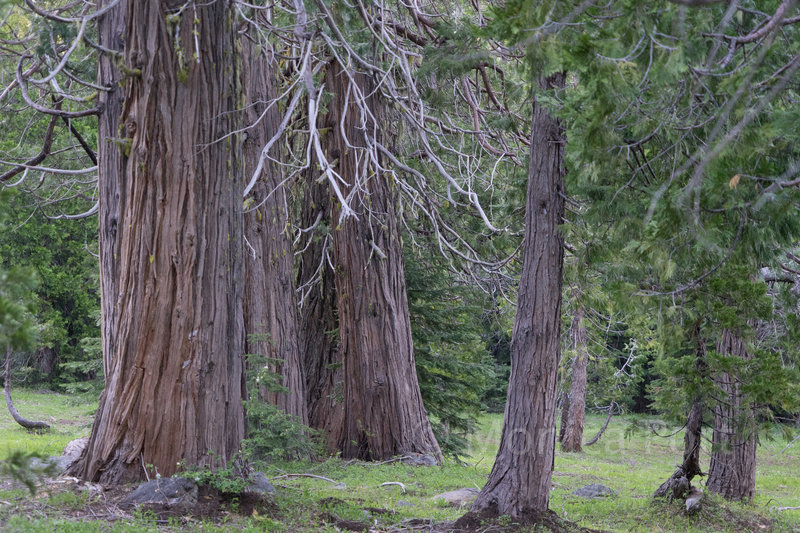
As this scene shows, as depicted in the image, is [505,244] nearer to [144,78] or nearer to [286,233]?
[286,233]

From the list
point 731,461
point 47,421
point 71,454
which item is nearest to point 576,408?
point 731,461

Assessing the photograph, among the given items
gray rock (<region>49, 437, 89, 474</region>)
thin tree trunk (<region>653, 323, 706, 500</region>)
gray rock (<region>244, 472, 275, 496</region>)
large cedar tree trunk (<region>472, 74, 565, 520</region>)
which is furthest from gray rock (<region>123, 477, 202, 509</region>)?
thin tree trunk (<region>653, 323, 706, 500</region>)

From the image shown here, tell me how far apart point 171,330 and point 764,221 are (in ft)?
14.8

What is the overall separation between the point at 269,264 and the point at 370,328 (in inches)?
66.8

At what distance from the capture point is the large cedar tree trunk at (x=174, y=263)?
18.8 feet

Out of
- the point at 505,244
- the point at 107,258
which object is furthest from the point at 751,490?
the point at 107,258

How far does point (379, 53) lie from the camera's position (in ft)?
33.8

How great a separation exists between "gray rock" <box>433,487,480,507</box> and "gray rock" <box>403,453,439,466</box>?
1.72 m

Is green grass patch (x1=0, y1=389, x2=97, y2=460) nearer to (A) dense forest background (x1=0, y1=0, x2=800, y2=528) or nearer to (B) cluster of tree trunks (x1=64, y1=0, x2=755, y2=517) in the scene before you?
(A) dense forest background (x1=0, y1=0, x2=800, y2=528)

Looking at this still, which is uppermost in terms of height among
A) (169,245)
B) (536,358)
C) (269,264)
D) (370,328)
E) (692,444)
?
(269,264)

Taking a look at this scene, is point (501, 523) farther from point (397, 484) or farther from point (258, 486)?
point (397, 484)

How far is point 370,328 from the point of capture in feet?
33.9

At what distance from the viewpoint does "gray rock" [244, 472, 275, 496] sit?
5987mm

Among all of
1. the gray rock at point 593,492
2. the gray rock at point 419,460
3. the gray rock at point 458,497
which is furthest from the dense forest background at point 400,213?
the gray rock at point 593,492
